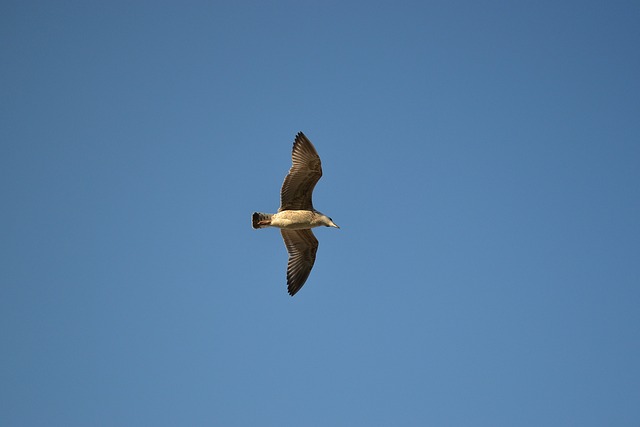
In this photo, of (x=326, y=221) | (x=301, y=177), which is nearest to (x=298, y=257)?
(x=326, y=221)

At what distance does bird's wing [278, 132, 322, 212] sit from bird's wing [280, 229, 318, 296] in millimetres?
1496

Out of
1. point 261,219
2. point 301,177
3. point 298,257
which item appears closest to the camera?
point 301,177

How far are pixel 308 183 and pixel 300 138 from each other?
113 centimetres

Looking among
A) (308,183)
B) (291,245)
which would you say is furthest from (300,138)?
(291,245)

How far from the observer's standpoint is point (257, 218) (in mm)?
19672

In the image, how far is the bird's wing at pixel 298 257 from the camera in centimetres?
2098

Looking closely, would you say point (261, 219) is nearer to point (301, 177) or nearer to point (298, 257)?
point (301, 177)

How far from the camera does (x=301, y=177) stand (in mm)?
19219

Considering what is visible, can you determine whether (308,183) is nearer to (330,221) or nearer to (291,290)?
(330,221)

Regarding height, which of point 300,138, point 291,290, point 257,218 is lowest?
point 291,290

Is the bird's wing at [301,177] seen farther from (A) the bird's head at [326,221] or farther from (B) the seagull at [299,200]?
(A) the bird's head at [326,221]

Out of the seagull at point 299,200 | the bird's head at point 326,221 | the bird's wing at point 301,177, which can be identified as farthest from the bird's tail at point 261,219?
the bird's head at point 326,221

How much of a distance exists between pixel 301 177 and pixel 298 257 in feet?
9.30

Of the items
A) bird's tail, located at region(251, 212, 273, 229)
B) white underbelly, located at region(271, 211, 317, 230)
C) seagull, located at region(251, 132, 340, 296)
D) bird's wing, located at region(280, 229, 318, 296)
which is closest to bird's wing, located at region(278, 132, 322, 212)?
seagull, located at region(251, 132, 340, 296)
